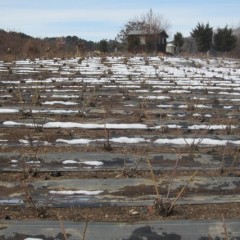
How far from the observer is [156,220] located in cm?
226

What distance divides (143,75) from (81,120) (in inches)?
167

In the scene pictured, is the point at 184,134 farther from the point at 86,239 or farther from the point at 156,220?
the point at 86,239

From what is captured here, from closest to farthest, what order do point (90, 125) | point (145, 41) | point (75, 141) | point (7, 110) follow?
point (75, 141), point (90, 125), point (7, 110), point (145, 41)

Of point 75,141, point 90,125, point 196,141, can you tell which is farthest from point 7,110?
point 196,141

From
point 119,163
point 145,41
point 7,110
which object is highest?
point 145,41

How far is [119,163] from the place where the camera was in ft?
10.4

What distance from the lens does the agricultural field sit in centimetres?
228

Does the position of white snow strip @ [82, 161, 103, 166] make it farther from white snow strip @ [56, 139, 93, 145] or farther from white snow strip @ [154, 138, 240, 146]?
white snow strip @ [154, 138, 240, 146]

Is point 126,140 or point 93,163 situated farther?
point 126,140

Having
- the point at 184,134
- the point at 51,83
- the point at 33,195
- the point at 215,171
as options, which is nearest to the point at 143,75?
the point at 51,83

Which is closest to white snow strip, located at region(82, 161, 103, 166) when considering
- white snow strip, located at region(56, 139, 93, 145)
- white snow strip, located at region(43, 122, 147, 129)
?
white snow strip, located at region(56, 139, 93, 145)

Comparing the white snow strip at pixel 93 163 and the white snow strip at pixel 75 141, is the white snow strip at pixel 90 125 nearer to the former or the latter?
the white snow strip at pixel 75 141

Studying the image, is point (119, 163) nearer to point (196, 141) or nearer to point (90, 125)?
point (196, 141)

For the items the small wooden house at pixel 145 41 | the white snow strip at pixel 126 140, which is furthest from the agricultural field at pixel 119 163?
the small wooden house at pixel 145 41
